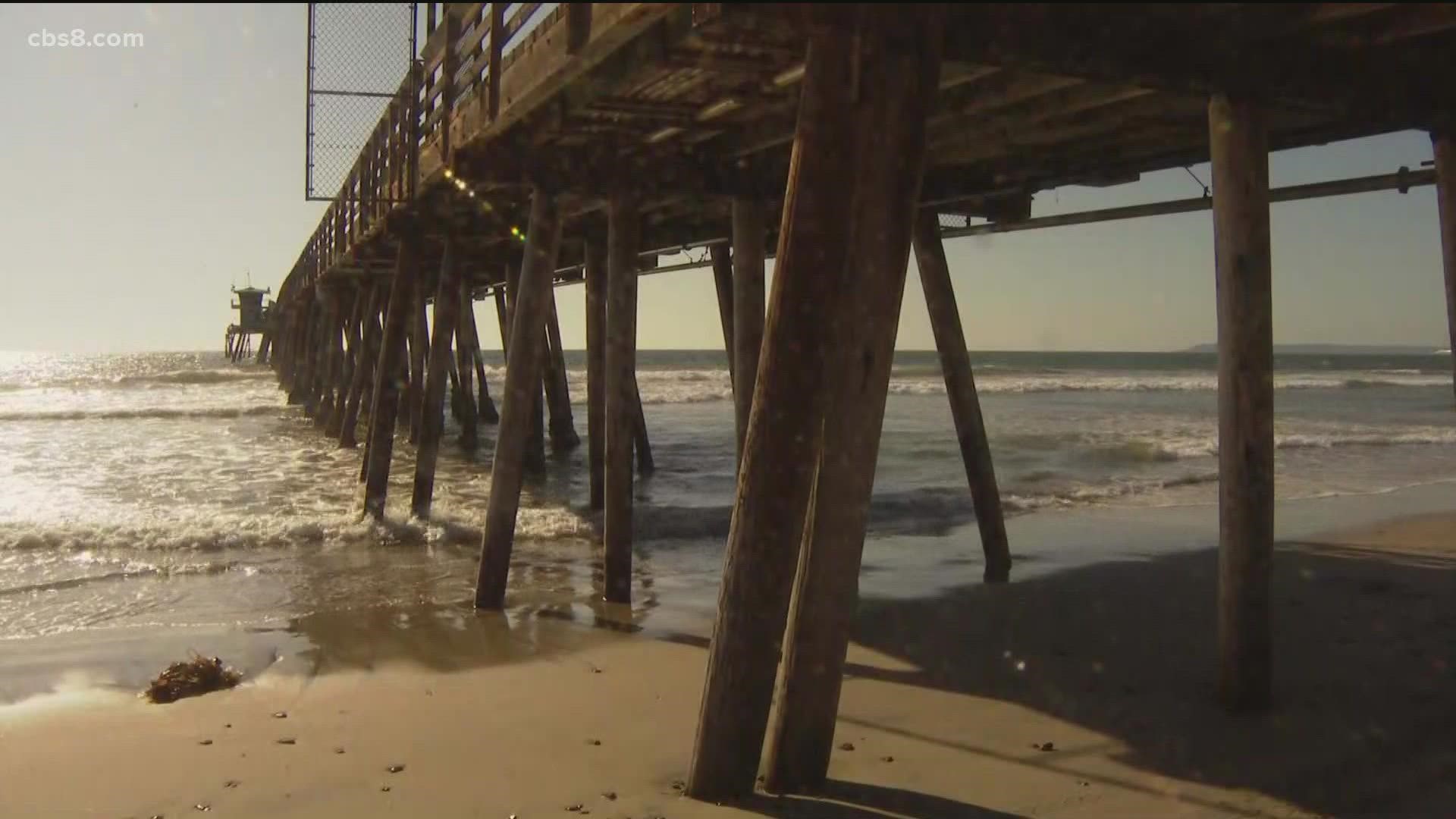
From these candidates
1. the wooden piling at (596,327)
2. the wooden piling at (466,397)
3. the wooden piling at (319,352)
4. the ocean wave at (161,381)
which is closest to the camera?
the wooden piling at (596,327)

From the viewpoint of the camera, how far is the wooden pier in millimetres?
3717

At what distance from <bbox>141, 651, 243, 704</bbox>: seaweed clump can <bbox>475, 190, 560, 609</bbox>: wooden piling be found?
190 centimetres

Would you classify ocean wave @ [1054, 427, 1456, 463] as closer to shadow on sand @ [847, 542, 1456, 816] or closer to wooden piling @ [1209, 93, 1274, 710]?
shadow on sand @ [847, 542, 1456, 816]

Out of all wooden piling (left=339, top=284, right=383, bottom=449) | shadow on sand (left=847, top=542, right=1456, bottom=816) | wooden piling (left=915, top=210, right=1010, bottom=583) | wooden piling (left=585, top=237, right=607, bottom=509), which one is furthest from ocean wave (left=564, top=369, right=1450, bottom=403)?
shadow on sand (left=847, top=542, right=1456, bottom=816)

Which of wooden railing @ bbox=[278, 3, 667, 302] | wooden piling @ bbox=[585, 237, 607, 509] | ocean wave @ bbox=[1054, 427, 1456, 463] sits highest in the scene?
wooden railing @ bbox=[278, 3, 667, 302]

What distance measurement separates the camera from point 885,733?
16.7ft

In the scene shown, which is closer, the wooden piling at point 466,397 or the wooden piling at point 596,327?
the wooden piling at point 596,327

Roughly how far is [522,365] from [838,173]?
4197 millimetres

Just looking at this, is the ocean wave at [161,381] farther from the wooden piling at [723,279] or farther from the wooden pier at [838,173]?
the wooden pier at [838,173]

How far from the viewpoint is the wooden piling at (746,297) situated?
6844 millimetres

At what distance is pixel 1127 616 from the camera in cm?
727

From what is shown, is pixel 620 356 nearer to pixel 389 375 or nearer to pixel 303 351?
pixel 389 375

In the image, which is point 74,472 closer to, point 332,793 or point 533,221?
point 533,221

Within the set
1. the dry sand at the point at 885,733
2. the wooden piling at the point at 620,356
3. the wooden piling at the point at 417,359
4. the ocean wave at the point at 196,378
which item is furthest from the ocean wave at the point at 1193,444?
the ocean wave at the point at 196,378
